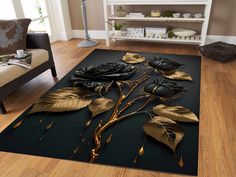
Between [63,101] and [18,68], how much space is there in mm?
521

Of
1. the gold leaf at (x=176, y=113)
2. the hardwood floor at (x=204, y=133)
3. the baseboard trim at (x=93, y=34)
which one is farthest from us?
the baseboard trim at (x=93, y=34)

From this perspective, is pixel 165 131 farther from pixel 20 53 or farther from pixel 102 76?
pixel 20 53

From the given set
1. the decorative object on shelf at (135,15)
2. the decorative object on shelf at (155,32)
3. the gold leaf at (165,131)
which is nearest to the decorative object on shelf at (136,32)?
the decorative object on shelf at (155,32)

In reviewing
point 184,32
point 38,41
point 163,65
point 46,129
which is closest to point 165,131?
point 46,129

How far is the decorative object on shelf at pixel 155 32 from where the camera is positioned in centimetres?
327

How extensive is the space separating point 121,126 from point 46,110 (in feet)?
2.28

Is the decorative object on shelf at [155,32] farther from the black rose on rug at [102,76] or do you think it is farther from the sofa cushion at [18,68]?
the sofa cushion at [18,68]

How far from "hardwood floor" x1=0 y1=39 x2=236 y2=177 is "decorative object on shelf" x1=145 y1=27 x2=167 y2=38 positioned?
83 cm

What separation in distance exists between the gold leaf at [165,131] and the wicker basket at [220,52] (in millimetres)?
1574

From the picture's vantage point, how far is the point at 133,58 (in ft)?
9.39

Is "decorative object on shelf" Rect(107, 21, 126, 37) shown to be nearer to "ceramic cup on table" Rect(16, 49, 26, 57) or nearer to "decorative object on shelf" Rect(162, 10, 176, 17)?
"decorative object on shelf" Rect(162, 10, 176, 17)

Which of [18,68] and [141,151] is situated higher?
[18,68]

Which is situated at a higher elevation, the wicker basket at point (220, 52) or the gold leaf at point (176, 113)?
the wicker basket at point (220, 52)

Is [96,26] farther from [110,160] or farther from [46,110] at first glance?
[110,160]
